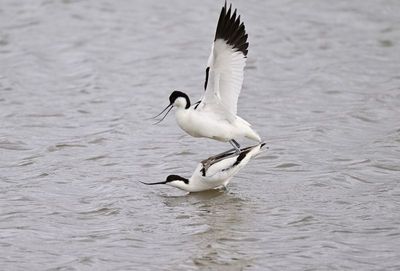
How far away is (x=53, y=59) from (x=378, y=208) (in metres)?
7.00

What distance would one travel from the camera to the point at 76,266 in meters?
7.16

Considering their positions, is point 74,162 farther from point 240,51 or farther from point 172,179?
point 240,51

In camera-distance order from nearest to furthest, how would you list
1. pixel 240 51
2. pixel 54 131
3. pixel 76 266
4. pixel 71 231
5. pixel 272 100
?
pixel 76 266, pixel 71 231, pixel 240 51, pixel 54 131, pixel 272 100

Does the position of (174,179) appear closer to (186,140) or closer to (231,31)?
(231,31)

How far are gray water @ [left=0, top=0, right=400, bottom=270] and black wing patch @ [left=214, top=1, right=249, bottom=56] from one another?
1400mm

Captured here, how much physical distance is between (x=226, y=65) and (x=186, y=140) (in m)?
2.19

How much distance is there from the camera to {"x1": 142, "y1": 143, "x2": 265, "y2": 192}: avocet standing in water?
9039 millimetres

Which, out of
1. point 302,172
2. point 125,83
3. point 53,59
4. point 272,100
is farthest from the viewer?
point 53,59

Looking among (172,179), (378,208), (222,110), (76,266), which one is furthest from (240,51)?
(76,266)

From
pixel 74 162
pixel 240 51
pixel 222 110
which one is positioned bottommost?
pixel 74 162

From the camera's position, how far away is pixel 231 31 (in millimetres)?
8797

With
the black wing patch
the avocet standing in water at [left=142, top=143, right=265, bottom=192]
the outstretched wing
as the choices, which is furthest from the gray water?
the black wing patch

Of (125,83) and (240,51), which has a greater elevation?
(240,51)

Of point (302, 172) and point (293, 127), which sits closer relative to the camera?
point (302, 172)
